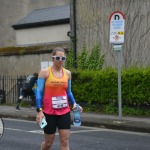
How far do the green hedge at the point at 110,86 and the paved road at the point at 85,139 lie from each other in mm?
2832

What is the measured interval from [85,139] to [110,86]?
5.86m

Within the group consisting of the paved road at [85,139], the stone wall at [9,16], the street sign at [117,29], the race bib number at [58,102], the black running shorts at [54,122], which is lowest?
the paved road at [85,139]

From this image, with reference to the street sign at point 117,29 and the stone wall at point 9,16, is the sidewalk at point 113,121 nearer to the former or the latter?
the street sign at point 117,29

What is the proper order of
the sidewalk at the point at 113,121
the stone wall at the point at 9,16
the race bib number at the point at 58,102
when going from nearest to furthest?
the race bib number at the point at 58,102
the sidewalk at the point at 113,121
the stone wall at the point at 9,16

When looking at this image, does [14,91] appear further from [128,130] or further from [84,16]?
[128,130]

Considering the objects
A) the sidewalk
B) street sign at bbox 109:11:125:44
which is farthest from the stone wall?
street sign at bbox 109:11:125:44

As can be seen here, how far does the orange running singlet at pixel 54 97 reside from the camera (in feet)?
22.9

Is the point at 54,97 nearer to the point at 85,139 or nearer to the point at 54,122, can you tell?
the point at 54,122

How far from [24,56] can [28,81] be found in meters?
5.10

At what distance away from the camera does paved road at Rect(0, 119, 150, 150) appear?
9883mm

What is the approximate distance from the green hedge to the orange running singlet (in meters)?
8.80

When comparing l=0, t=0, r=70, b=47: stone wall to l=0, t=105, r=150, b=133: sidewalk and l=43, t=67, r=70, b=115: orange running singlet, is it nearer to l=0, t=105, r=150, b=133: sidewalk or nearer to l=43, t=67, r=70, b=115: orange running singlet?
l=0, t=105, r=150, b=133: sidewalk

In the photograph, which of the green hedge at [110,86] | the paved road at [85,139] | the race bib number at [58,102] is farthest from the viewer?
the green hedge at [110,86]

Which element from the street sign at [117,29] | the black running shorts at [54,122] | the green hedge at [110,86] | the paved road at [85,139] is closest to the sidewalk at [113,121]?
the paved road at [85,139]
